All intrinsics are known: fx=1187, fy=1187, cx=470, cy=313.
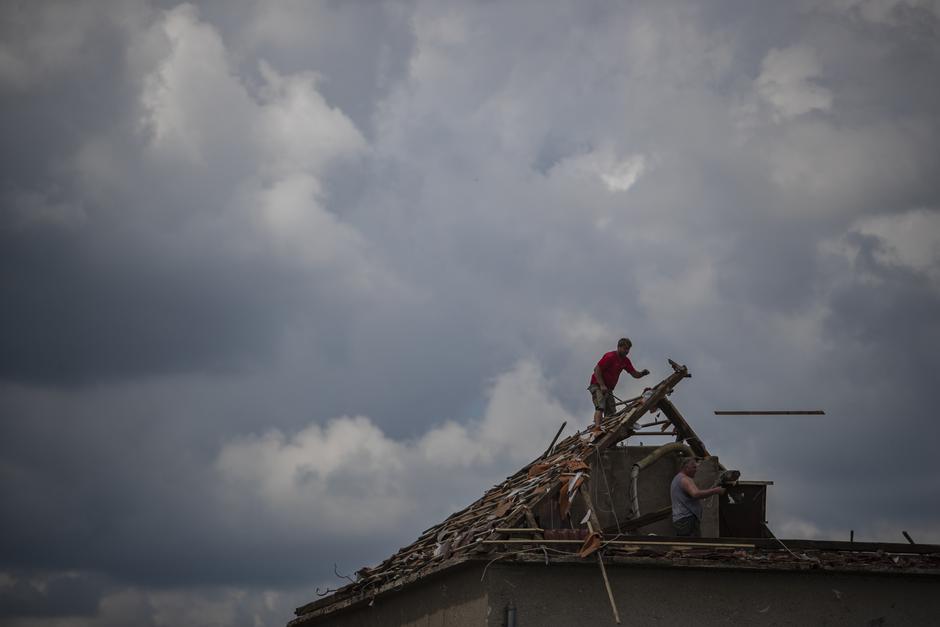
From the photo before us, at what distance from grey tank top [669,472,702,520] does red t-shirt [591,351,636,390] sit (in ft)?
12.9

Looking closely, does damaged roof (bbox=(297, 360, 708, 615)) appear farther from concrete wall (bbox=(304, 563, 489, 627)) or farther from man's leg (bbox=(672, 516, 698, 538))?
man's leg (bbox=(672, 516, 698, 538))

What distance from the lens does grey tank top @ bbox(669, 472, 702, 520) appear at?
60.9 ft

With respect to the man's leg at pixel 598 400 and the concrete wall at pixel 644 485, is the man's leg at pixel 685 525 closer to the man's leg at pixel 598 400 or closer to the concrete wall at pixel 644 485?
the concrete wall at pixel 644 485

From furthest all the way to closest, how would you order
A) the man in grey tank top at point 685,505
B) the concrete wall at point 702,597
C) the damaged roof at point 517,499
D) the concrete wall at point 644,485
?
1. the concrete wall at point 644,485
2. the man in grey tank top at point 685,505
3. the damaged roof at point 517,499
4. the concrete wall at point 702,597

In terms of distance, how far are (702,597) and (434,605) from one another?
4.10 meters

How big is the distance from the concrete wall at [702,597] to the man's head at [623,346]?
6720mm

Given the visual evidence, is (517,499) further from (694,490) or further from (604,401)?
(604,401)

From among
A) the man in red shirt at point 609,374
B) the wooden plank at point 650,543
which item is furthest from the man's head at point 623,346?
the wooden plank at point 650,543

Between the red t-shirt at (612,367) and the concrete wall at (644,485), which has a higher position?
the red t-shirt at (612,367)

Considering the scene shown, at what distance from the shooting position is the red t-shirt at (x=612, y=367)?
2230cm

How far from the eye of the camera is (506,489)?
68.2 ft

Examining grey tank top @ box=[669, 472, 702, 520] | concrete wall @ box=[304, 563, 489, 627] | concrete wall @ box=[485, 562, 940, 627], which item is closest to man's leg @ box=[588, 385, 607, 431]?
grey tank top @ box=[669, 472, 702, 520]

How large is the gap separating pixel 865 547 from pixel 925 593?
0.99 m

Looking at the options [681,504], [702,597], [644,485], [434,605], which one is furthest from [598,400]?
[702,597]
